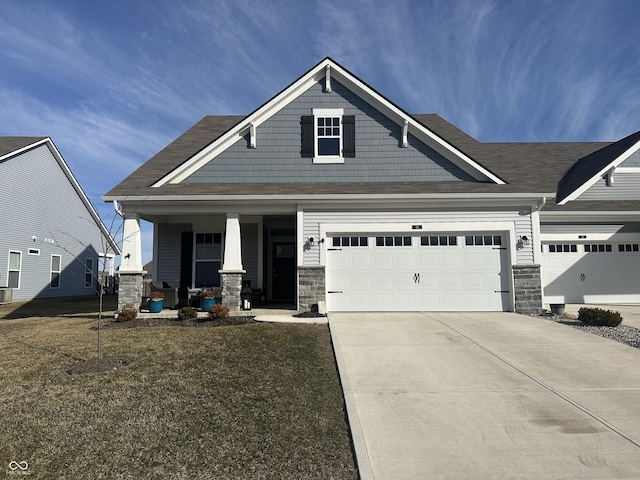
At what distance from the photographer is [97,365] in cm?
650

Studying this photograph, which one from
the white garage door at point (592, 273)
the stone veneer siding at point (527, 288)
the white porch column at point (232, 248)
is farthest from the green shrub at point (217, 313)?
the white garage door at point (592, 273)

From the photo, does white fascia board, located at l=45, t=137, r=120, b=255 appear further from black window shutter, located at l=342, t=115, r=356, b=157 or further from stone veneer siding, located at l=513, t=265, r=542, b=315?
stone veneer siding, located at l=513, t=265, r=542, b=315

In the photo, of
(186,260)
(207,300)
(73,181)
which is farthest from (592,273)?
(73,181)

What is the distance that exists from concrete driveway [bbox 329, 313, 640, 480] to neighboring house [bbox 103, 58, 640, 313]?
3.09m

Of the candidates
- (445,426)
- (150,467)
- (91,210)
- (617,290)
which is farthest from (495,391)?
(91,210)

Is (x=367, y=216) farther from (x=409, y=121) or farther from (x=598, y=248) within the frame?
(x=598, y=248)

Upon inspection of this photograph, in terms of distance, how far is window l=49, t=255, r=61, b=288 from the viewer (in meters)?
21.9

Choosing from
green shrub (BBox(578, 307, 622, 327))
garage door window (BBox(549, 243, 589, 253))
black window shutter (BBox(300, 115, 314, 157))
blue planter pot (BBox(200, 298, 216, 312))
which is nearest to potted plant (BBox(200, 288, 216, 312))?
blue planter pot (BBox(200, 298, 216, 312))

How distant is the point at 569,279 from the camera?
14711 mm

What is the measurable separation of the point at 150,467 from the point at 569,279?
15046 millimetres

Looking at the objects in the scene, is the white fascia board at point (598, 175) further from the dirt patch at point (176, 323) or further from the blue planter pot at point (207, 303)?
the blue planter pot at point (207, 303)

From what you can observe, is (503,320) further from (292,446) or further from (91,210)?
(91,210)

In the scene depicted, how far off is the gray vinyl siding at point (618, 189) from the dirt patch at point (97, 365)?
50.5 ft

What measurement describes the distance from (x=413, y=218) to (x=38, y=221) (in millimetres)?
18837
